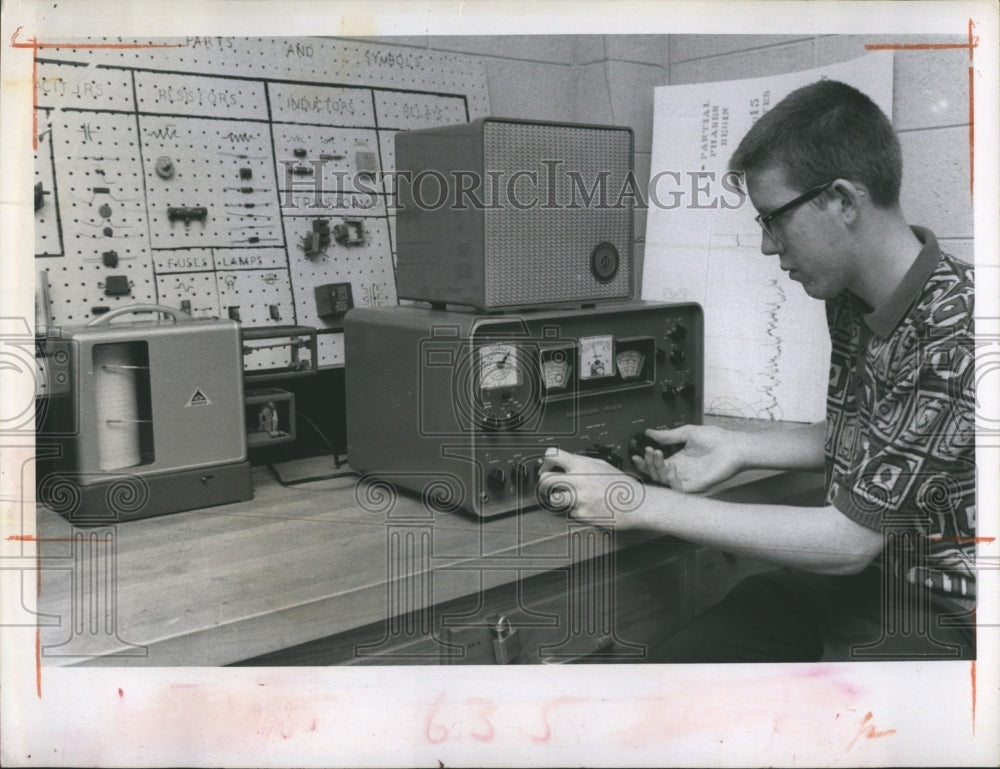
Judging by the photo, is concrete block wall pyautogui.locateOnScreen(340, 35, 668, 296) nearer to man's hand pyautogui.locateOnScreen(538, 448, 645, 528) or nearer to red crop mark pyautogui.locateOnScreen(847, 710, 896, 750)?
man's hand pyautogui.locateOnScreen(538, 448, 645, 528)

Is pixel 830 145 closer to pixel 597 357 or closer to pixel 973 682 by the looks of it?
pixel 597 357

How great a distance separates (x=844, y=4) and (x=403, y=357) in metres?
0.85

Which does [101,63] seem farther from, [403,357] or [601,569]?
[601,569]

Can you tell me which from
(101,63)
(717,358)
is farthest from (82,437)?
(717,358)

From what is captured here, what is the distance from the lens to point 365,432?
157 centimetres

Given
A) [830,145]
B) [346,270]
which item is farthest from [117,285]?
[830,145]

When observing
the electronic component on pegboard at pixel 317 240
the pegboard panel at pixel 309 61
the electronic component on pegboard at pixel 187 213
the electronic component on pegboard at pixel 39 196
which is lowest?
the electronic component on pegboard at pixel 317 240

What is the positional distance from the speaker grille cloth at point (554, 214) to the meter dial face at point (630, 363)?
0.11 metres

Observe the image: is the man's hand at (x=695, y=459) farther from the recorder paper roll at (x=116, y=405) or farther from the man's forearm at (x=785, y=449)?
the recorder paper roll at (x=116, y=405)

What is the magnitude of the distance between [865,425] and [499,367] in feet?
1.99

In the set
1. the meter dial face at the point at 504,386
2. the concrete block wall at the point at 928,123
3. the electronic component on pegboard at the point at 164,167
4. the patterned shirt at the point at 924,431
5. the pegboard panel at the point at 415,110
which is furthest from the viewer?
the pegboard panel at the point at 415,110

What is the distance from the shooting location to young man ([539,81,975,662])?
4.17 ft

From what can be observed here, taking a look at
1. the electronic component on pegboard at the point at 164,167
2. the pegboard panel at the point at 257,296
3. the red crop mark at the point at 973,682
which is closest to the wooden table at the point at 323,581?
the pegboard panel at the point at 257,296

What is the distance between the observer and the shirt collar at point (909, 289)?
1333 millimetres
